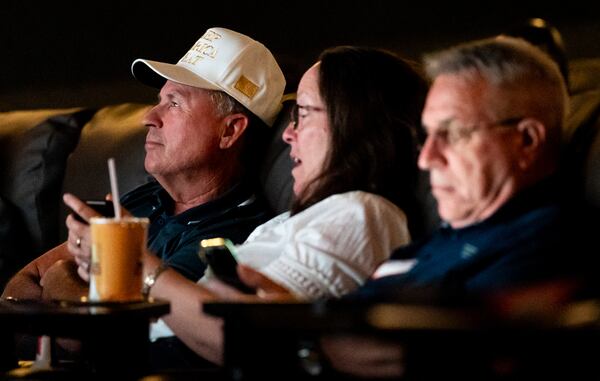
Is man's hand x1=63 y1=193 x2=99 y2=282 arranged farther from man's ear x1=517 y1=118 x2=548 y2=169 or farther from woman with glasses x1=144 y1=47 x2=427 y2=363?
man's ear x1=517 y1=118 x2=548 y2=169

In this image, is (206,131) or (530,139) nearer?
(530,139)

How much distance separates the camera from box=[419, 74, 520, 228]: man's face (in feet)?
5.49

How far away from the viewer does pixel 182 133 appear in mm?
2768

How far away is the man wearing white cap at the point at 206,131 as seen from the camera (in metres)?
2.76

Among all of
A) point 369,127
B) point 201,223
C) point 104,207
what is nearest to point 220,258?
point 104,207

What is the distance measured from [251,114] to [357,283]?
0.96 metres

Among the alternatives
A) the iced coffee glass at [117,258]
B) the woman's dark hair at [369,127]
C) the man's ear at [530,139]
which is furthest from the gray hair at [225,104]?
the man's ear at [530,139]

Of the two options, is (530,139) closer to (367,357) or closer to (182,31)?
(367,357)

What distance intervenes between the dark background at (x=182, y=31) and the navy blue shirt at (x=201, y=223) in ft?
1.34

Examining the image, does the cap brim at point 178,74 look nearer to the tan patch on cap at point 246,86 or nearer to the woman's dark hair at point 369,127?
the tan patch on cap at point 246,86

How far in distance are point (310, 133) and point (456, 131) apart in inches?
21.9

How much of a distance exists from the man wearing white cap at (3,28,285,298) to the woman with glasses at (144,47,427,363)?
1.56 feet

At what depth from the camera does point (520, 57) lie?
5.50 ft

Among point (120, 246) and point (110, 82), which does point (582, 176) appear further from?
point (110, 82)
